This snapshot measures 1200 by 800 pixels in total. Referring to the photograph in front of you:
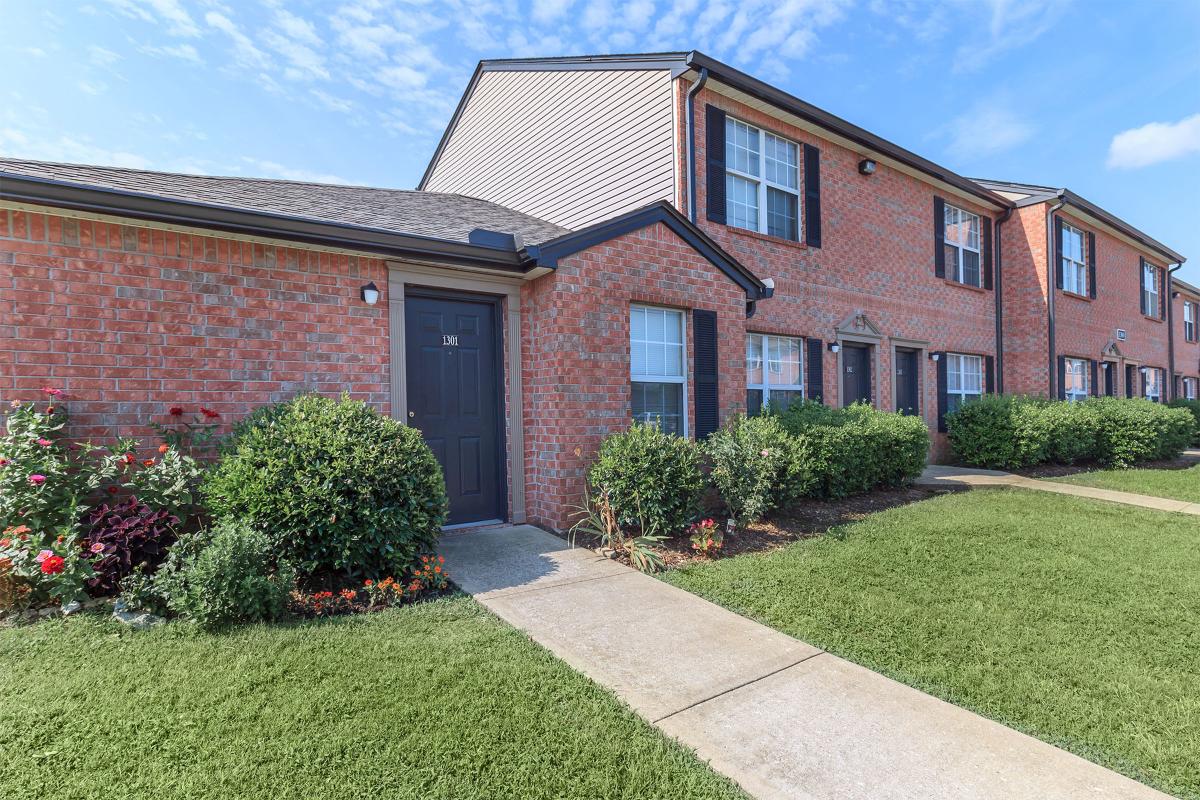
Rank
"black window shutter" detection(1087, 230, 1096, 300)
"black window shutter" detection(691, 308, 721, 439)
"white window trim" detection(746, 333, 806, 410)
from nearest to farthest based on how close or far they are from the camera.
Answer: "black window shutter" detection(691, 308, 721, 439) < "white window trim" detection(746, 333, 806, 410) < "black window shutter" detection(1087, 230, 1096, 300)

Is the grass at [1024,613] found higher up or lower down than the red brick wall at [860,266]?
lower down

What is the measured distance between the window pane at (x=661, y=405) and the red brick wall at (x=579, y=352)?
1.06 feet

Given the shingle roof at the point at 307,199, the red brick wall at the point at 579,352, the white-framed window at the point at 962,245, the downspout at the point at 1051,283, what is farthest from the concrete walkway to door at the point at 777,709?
the downspout at the point at 1051,283

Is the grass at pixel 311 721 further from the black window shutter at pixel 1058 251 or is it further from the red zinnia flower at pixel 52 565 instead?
the black window shutter at pixel 1058 251

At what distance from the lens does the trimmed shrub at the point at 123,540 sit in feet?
12.5

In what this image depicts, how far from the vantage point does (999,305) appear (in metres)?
13.9

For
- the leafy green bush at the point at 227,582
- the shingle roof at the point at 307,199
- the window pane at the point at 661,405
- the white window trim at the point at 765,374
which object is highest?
the shingle roof at the point at 307,199

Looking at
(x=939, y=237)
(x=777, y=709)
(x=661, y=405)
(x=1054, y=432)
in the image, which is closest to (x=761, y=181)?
(x=661, y=405)

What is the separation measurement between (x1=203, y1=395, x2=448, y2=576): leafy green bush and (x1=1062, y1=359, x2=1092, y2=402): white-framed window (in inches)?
654

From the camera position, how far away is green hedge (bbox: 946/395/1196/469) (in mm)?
10844

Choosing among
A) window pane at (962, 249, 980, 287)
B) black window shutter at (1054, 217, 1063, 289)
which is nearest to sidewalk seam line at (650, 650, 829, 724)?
window pane at (962, 249, 980, 287)

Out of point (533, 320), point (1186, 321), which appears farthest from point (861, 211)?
point (1186, 321)

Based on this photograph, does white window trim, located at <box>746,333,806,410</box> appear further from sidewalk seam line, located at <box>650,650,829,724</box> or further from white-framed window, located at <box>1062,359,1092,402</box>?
white-framed window, located at <box>1062,359,1092,402</box>

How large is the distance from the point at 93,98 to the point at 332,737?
6.74 metres
